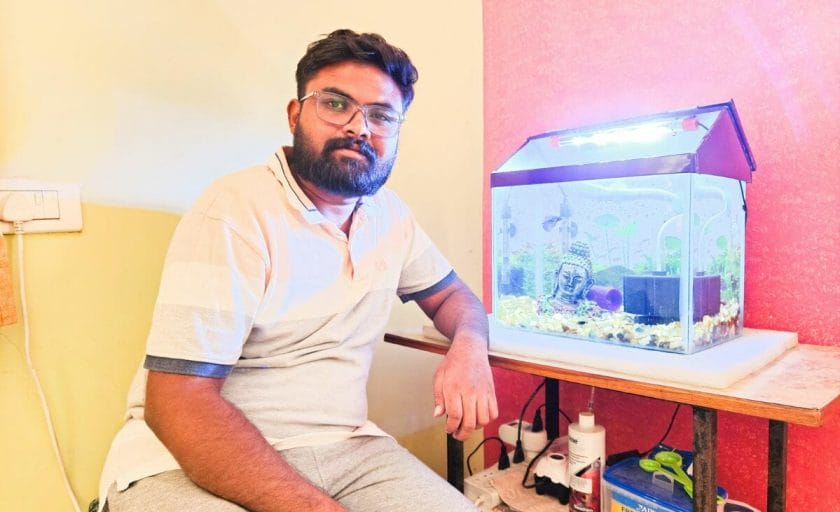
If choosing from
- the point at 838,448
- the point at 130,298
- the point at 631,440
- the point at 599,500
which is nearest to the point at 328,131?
the point at 130,298

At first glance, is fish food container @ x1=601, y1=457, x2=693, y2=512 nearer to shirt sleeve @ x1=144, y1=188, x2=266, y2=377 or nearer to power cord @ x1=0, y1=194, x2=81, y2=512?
shirt sleeve @ x1=144, y1=188, x2=266, y2=377

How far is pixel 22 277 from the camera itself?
964mm

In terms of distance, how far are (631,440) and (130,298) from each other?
4.20ft

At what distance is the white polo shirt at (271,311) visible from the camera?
0.79 meters

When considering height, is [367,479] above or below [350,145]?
below

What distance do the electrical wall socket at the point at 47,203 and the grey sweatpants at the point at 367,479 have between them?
1.70 ft

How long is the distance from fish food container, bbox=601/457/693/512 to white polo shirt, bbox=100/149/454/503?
0.50 metres

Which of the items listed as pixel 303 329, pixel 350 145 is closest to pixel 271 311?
pixel 303 329

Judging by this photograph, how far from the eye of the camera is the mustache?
1013mm

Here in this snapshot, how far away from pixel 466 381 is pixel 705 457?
39 cm

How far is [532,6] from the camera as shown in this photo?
5.04 ft

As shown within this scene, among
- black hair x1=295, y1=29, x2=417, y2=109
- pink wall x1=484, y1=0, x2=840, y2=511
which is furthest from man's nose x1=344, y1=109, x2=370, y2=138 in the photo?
pink wall x1=484, y1=0, x2=840, y2=511

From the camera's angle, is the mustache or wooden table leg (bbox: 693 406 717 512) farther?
the mustache

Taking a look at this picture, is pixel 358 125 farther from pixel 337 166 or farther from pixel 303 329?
pixel 303 329
